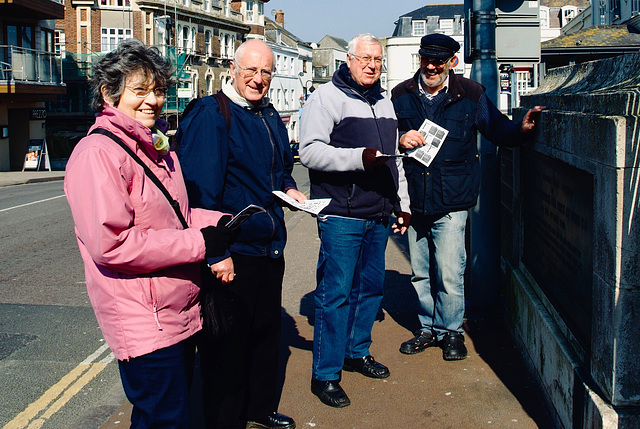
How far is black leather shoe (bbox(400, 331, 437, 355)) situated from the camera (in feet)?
16.7

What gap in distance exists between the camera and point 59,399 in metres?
4.65

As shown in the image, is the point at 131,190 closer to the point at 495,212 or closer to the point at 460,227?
the point at 460,227

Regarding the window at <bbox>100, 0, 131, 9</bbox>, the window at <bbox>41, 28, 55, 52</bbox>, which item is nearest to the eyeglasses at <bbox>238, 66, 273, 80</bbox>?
the window at <bbox>41, 28, 55, 52</bbox>

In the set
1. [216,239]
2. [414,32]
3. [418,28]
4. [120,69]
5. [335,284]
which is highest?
[418,28]

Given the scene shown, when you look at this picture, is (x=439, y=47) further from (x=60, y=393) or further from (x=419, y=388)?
(x=60, y=393)

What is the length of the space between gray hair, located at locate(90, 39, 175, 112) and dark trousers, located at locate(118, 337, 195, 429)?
102 cm

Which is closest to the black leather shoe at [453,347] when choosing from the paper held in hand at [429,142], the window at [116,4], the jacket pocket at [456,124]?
the paper held in hand at [429,142]

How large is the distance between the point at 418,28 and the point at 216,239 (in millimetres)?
74420

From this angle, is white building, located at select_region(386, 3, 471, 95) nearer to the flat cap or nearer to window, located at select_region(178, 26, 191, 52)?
window, located at select_region(178, 26, 191, 52)

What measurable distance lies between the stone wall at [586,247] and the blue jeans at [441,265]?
0.45m

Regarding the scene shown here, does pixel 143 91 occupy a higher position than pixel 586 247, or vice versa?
pixel 143 91

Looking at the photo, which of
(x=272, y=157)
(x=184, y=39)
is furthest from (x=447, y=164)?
(x=184, y=39)

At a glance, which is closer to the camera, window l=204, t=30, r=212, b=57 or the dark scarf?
the dark scarf

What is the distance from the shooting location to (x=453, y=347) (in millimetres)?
4918
